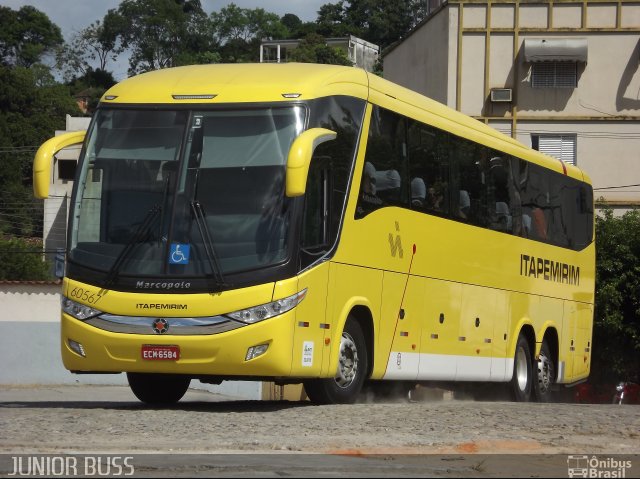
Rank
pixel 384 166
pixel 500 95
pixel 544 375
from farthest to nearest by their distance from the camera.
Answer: pixel 500 95, pixel 544 375, pixel 384 166

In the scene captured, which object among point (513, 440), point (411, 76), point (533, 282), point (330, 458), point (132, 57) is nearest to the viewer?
point (330, 458)

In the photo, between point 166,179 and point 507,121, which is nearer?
point 166,179

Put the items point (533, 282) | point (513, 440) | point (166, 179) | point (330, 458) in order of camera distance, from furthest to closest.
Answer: point (533, 282) < point (166, 179) < point (513, 440) < point (330, 458)

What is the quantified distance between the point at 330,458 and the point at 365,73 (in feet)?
Result: 21.7

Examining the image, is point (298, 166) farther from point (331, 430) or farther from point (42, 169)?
point (42, 169)

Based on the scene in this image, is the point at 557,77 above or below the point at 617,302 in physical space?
above

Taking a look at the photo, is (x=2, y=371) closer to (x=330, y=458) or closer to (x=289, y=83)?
(x=289, y=83)

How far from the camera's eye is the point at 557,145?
43188 millimetres

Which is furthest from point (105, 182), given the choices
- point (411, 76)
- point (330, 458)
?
point (411, 76)

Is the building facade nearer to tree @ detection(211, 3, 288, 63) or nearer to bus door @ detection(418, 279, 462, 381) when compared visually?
bus door @ detection(418, 279, 462, 381)

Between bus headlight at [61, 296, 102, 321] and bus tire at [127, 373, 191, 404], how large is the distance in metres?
2.04

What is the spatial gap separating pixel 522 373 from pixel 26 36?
111832 millimetres

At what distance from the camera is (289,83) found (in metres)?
14.0
